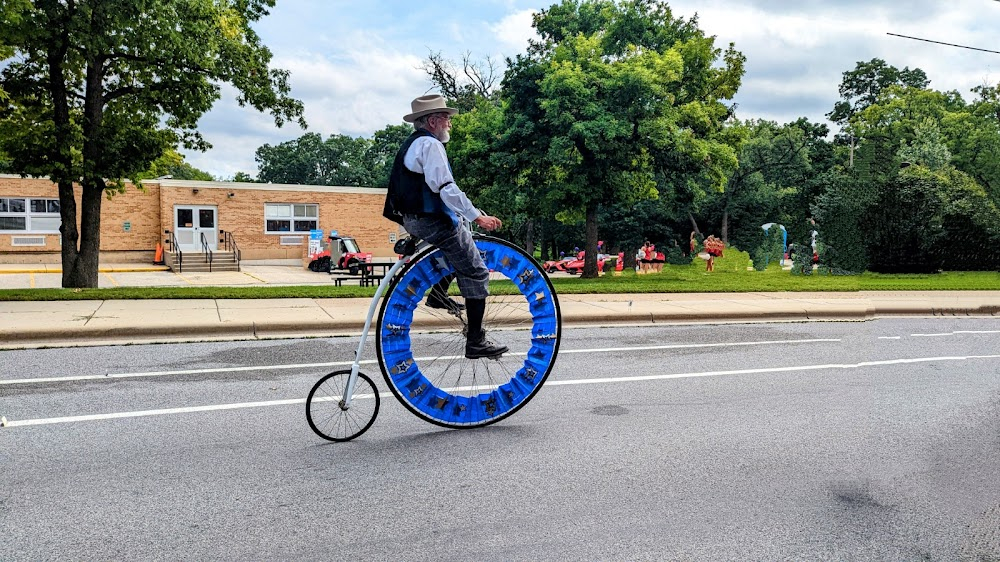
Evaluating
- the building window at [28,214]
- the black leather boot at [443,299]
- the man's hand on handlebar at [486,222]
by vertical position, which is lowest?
the black leather boot at [443,299]

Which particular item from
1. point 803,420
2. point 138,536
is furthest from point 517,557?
point 803,420

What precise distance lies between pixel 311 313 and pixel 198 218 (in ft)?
102

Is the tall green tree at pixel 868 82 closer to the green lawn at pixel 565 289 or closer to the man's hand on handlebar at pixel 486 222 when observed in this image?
the green lawn at pixel 565 289

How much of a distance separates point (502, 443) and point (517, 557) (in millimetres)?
1699

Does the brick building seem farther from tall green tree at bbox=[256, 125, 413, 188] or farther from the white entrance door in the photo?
tall green tree at bbox=[256, 125, 413, 188]

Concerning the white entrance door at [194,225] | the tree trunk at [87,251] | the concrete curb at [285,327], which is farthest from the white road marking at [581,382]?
the white entrance door at [194,225]

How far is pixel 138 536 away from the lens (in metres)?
3.53

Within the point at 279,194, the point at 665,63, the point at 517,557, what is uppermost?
the point at 665,63

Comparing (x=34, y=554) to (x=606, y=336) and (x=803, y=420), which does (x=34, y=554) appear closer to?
(x=803, y=420)

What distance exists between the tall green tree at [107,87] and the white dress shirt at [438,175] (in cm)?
1312

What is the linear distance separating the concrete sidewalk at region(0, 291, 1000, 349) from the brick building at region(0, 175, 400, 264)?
93.4 ft

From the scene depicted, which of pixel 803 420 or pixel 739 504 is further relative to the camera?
pixel 803 420

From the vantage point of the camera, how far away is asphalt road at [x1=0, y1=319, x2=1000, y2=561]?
355 centimetres

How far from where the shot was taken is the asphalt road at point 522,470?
3.55 meters
